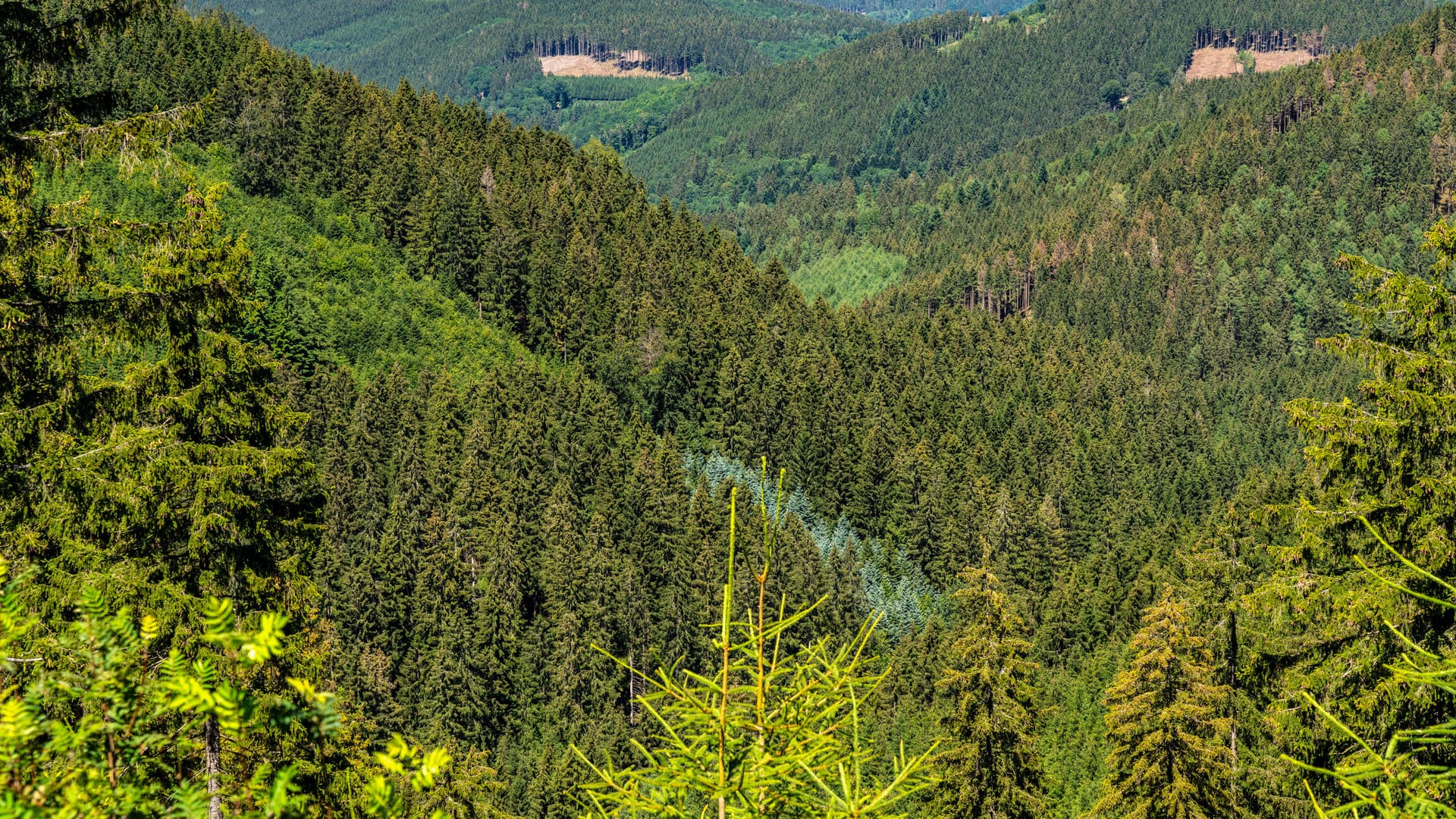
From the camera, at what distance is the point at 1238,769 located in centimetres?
1966

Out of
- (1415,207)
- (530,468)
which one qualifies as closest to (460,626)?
(530,468)

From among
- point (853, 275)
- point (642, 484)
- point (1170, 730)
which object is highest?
point (1170, 730)

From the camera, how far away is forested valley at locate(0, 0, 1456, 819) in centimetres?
457

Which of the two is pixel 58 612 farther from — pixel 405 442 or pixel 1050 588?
pixel 1050 588

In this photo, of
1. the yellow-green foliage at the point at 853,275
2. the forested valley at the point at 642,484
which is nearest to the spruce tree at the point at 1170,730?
the forested valley at the point at 642,484

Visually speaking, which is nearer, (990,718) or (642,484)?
(990,718)

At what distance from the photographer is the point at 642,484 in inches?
2437

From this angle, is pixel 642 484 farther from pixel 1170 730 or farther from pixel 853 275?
pixel 853 275

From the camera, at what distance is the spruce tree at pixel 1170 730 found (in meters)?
19.6

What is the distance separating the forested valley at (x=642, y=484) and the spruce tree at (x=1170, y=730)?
11 centimetres

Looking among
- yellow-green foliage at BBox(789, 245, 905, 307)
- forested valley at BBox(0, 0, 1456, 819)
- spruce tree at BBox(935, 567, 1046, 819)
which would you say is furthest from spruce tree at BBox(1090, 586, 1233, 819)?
yellow-green foliage at BBox(789, 245, 905, 307)

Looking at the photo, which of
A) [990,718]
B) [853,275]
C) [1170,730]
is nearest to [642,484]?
[990,718]

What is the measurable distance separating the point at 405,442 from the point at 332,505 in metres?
6.73

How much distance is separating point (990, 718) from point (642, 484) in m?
42.6
